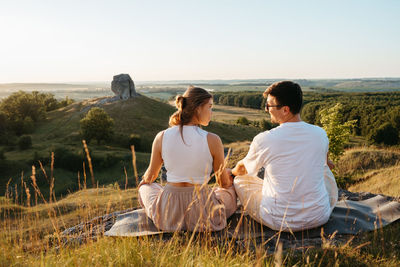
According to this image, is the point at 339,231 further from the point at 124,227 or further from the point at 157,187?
the point at 124,227

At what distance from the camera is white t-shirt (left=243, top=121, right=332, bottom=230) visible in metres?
3.44

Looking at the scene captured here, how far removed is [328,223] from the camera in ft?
13.6

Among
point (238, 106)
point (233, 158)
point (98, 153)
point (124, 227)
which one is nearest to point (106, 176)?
point (98, 153)

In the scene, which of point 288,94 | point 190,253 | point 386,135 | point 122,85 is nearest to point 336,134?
point 288,94

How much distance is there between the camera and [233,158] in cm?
2208

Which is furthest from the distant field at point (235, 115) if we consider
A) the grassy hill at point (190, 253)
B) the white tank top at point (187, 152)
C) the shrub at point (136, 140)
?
the grassy hill at point (190, 253)

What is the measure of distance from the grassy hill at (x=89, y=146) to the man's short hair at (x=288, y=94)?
29.8ft

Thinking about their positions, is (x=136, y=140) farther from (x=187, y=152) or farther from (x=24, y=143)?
(x=187, y=152)

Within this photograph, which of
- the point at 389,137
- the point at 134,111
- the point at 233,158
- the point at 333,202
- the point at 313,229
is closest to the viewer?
the point at 313,229

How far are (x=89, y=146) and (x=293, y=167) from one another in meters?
38.2

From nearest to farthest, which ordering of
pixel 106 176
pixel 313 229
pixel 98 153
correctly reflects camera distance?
1. pixel 313 229
2. pixel 106 176
3. pixel 98 153

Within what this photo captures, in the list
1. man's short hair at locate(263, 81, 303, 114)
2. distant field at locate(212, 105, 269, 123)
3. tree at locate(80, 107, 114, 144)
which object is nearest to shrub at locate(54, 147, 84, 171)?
tree at locate(80, 107, 114, 144)

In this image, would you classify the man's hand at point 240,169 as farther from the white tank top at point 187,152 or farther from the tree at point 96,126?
the tree at point 96,126

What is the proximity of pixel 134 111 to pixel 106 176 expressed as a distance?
28381mm
